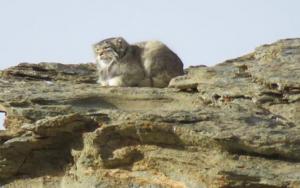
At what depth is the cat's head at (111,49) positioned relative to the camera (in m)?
21.3

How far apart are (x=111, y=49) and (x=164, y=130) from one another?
5450mm

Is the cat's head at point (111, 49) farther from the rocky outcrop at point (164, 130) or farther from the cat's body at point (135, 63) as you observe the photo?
the rocky outcrop at point (164, 130)

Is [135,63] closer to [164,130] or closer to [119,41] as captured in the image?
[119,41]

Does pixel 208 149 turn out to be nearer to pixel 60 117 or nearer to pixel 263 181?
pixel 263 181

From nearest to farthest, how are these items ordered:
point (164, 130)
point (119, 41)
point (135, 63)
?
point (164, 130) < point (135, 63) < point (119, 41)

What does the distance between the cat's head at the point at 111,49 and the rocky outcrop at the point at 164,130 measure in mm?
1832

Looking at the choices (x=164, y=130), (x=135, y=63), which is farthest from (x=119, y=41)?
(x=164, y=130)

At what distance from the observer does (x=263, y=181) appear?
50.3 feet

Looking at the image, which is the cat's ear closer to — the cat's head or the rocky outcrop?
the cat's head

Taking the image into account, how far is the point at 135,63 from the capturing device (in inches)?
829

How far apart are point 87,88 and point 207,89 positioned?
2276 mm

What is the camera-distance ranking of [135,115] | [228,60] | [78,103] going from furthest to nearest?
[228,60] < [78,103] < [135,115]

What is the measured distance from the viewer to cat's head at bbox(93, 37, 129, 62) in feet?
69.8

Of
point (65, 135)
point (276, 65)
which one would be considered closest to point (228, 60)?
point (276, 65)
